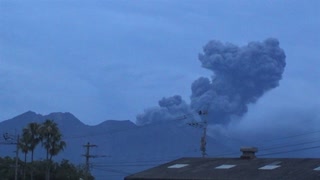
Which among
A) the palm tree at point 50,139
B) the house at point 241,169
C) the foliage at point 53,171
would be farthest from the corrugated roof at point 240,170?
the foliage at point 53,171

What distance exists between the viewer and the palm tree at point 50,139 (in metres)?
75.4

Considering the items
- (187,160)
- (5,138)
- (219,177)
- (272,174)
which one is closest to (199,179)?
(219,177)

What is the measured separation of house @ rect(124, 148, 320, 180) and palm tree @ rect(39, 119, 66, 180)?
25138mm

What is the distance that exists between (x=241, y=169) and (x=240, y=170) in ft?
0.99

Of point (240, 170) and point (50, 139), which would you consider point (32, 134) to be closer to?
point (50, 139)

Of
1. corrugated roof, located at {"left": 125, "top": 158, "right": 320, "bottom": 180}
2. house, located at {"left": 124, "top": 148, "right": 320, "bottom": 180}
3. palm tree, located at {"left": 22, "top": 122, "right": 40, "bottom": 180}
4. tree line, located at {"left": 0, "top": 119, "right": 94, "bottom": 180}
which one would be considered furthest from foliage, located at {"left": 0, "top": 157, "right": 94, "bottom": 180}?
corrugated roof, located at {"left": 125, "top": 158, "right": 320, "bottom": 180}

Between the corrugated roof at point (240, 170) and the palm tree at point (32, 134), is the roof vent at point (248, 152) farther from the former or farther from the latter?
the palm tree at point (32, 134)

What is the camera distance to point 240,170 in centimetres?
4725

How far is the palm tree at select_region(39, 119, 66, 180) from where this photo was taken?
7538cm

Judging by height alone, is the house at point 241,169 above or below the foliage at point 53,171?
below

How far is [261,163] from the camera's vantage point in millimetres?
49219

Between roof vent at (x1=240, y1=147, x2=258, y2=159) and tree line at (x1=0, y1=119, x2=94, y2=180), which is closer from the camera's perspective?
roof vent at (x1=240, y1=147, x2=258, y2=159)

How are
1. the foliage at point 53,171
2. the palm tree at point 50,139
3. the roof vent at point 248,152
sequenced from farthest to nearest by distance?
the foliage at point 53,171 < the palm tree at point 50,139 < the roof vent at point 248,152

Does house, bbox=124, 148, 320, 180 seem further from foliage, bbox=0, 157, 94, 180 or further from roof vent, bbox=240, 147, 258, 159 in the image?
foliage, bbox=0, 157, 94, 180
